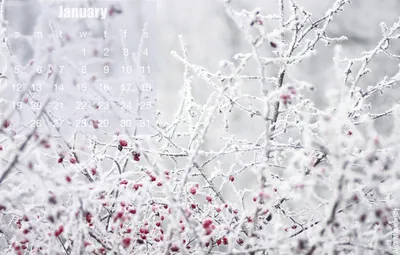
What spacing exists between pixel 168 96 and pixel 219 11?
1.70m

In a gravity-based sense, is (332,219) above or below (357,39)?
below

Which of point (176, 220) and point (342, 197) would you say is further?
point (176, 220)

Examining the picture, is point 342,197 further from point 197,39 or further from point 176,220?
point 197,39

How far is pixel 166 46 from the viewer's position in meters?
6.87

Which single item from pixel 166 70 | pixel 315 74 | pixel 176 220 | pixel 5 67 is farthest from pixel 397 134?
pixel 166 70
